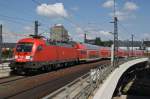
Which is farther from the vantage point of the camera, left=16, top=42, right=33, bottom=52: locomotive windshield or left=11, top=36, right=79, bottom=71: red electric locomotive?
left=16, top=42, right=33, bottom=52: locomotive windshield

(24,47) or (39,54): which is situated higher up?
(24,47)

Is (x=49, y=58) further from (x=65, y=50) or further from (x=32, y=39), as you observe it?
(x=65, y=50)

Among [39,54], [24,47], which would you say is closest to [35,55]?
[39,54]

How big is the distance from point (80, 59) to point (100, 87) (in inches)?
1564

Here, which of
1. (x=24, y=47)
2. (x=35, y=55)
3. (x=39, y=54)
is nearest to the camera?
(x=35, y=55)

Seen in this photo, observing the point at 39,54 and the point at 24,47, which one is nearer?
the point at 24,47

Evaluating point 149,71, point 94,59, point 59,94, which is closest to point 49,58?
point 59,94

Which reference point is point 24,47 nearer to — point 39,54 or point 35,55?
point 35,55

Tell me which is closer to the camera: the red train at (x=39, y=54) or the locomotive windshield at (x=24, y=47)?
the red train at (x=39, y=54)

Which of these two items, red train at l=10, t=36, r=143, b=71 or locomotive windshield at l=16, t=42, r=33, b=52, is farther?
locomotive windshield at l=16, t=42, r=33, b=52

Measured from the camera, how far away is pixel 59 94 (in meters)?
15.0

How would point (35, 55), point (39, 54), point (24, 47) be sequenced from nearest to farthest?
point (35, 55), point (24, 47), point (39, 54)

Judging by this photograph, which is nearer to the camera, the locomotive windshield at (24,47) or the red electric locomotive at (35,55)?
the red electric locomotive at (35,55)

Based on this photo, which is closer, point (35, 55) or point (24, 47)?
point (35, 55)
